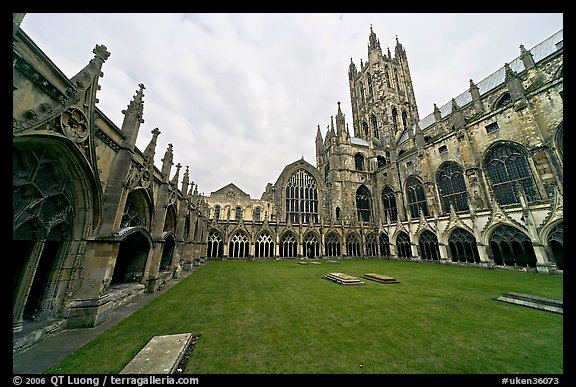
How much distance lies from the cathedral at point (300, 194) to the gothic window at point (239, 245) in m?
0.17

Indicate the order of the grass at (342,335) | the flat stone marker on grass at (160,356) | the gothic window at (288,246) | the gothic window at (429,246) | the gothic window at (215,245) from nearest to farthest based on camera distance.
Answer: the flat stone marker on grass at (160,356) < the grass at (342,335) < the gothic window at (429,246) < the gothic window at (215,245) < the gothic window at (288,246)

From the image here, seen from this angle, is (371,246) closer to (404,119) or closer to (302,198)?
(302,198)

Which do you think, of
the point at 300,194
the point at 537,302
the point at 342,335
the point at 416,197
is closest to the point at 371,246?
the point at 416,197

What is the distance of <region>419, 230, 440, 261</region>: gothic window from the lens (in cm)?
2222

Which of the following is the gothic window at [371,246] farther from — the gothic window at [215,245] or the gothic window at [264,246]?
the gothic window at [215,245]

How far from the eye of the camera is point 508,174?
17906 mm

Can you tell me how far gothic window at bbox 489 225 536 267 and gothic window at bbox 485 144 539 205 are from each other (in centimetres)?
298

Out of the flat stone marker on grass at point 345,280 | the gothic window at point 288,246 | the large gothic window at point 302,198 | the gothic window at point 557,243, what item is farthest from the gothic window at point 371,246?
the flat stone marker on grass at point 345,280

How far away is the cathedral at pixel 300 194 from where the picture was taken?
4.32 meters

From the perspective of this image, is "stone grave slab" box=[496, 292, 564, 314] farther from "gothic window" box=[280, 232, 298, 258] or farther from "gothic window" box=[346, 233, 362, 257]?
"gothic window" box=[346, 233, 362, 257]

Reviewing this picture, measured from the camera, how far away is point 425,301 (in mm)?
6777
